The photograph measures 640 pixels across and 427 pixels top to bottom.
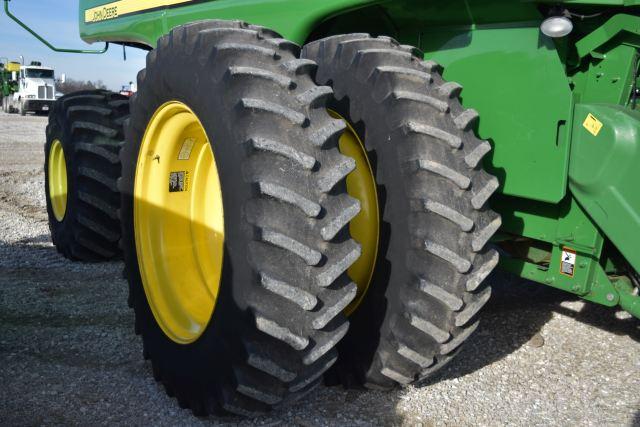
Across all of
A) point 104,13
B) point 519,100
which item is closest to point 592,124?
point 519,100

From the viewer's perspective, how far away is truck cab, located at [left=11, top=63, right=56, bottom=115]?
92.3 ft

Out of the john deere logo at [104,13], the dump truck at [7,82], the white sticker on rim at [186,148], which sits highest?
the john deere logo at [104,13]

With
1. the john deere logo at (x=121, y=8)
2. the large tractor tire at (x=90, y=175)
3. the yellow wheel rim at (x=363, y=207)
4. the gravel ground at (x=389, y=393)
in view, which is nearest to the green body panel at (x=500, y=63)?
the yellow wheel rim at (x=363, y=207)

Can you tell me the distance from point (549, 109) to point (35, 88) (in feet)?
96.4

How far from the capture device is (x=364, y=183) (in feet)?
8.67

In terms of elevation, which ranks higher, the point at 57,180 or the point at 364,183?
the point at 364,183

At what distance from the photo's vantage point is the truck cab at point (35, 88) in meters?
28.1

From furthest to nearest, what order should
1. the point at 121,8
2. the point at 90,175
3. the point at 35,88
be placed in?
the point at 35,88 → the point at 90,175 → the point at 121,8

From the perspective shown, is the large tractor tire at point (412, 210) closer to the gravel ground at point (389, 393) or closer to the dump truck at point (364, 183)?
the dump truck at point (364, 183)

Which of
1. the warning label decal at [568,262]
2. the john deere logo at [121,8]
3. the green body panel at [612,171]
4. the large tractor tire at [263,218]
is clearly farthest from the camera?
the john deere logo at [121,8]

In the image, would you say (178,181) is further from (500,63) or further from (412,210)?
(500,63)

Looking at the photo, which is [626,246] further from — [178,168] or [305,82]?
[178,168]

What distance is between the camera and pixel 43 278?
461 centimetres

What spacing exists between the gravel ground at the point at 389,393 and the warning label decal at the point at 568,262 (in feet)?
1.95
